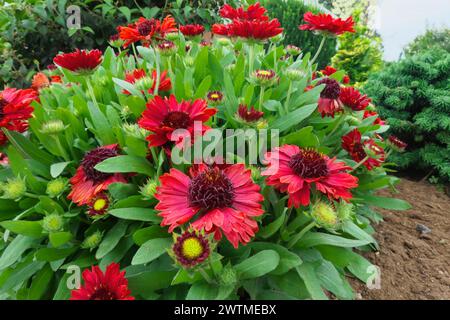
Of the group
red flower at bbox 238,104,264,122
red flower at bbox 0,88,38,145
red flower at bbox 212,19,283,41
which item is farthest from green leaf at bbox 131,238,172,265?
red flower at bbox 212,19,283,41

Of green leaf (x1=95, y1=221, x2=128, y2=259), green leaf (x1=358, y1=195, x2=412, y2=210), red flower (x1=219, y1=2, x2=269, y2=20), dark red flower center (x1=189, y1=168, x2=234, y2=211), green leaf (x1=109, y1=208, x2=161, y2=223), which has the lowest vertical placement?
green leaf (x1=358, y1=195, x2=412, y2=210)

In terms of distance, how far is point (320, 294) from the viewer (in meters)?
0.89

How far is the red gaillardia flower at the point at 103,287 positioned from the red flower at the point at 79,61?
62 centimetres

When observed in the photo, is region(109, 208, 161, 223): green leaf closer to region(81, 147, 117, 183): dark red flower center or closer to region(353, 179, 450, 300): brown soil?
region(81, 147, 117, 183): dark red flower center

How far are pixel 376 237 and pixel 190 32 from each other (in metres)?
1.27

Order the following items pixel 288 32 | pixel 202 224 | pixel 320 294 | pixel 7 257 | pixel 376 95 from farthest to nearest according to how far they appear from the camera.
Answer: pixel 288 32 < pixel 376 95 < pixel 7 257 < pixel 320 294 < pixel 202 224

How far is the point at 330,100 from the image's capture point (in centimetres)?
133

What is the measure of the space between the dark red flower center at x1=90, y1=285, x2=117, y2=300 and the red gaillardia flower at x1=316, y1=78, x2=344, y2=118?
3.16 feet

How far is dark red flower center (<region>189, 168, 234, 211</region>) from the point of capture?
0.82 metres

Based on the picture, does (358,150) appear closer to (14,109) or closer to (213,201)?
(213,201)

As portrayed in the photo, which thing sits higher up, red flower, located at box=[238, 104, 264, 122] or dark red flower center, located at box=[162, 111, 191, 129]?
dark red flower center, located at box=[162, 111, 191, 129]

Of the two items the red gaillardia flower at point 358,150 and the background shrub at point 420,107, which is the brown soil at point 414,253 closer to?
the background shrub at point 420,107
